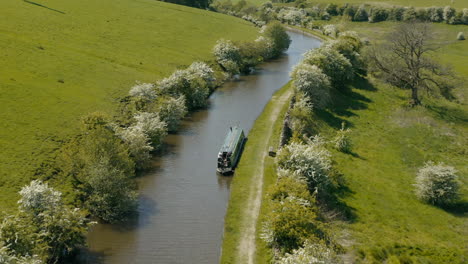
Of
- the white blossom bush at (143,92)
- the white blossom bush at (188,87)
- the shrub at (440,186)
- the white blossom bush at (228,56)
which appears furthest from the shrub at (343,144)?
the white blossom bush at (228,56)

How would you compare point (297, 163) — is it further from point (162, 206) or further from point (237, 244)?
point (162, 206)

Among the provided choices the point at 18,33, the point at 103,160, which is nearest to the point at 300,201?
the point at 103,160

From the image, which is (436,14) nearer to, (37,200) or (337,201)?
(337,201)

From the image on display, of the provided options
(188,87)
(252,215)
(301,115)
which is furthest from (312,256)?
(188,87)

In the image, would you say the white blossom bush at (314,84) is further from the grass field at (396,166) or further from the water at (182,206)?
the water at (182,206)

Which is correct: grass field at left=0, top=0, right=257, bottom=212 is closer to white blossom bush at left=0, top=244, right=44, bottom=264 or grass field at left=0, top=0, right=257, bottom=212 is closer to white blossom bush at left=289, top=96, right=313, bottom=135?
white blossom bush at left=0, top=244, right=44, bottom=264
